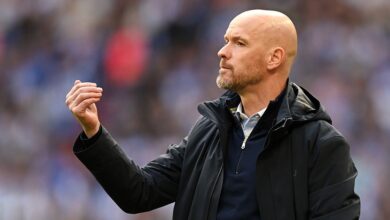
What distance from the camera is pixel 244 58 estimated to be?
4504 millimetres

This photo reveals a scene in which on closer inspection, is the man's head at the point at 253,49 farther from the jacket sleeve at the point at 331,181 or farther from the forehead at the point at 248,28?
the jacket sleeve at the point at 331,181

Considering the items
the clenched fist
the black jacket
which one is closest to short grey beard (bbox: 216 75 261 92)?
the black jacket

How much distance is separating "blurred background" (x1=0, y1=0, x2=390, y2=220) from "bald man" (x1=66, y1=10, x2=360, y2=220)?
444cm

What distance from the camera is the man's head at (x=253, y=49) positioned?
14.8ft

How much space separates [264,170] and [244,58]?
47 centimetres

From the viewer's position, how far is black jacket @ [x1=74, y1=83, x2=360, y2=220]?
14.0 ft

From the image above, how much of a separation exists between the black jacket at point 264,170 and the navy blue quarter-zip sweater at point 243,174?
0.04 metres

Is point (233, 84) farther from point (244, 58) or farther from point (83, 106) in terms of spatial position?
point (83, 106)

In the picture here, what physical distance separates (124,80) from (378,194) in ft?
9.64

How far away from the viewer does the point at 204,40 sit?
1079 cm

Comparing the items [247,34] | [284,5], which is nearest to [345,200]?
[247,34]

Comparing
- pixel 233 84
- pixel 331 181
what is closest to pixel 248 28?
pixel 233 84

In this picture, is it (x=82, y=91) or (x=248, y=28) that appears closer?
(x=82, y=91)

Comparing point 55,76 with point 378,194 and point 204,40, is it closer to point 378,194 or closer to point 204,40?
point 204,40
